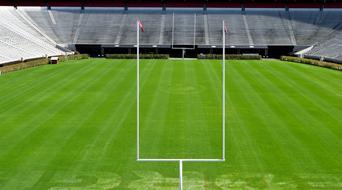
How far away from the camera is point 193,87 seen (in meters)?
36.5

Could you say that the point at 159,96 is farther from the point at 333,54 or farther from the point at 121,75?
the point at 333,54

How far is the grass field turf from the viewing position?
53.1ft

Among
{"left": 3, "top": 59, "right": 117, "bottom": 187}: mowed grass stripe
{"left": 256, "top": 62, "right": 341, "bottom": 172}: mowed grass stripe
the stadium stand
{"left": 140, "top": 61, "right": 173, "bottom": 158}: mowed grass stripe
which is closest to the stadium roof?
the stadium stand

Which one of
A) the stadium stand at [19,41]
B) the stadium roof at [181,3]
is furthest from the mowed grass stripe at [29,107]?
the stadium roof at [181,3]

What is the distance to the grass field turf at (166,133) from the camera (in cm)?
1617

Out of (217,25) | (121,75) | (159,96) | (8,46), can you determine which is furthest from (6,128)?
(217,25)

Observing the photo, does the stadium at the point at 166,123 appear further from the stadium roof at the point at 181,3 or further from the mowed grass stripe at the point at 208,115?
the stadium roof at the point at 181,3

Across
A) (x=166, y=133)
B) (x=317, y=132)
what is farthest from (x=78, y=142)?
(x=317, y=132)

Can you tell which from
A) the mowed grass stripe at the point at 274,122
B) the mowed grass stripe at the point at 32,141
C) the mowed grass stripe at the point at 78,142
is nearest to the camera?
the mowed grass stripe at the point at 78,142

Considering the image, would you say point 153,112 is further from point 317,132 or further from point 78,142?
point 317,132

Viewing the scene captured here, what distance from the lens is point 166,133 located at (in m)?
22.2

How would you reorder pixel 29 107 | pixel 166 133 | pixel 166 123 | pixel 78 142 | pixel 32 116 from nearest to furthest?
pixel 78 142
pixel 166 133
pixel 166 123
pixel 32 116
pixel 29 107

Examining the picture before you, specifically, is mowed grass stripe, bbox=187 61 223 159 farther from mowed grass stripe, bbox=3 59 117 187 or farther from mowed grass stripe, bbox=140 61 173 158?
mowed grass stripe, bbox=3 59 117 187

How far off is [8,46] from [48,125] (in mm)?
40040
